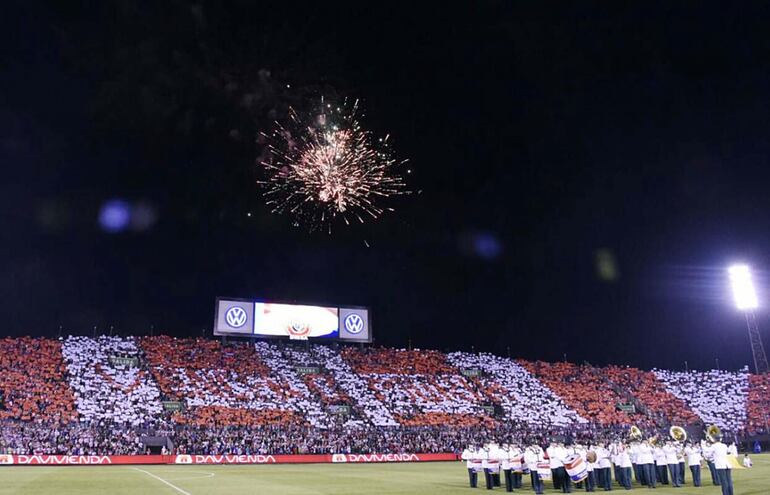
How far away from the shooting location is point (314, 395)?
6138cm

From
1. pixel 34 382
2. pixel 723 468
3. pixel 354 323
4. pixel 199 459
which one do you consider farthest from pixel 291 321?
pixel 723 468

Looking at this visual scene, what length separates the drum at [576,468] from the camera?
2252cm

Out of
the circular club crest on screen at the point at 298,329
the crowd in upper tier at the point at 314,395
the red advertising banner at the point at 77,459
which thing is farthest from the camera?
the circular club crest on screen at the point at 298,329

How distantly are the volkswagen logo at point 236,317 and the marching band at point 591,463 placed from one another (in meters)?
42.6

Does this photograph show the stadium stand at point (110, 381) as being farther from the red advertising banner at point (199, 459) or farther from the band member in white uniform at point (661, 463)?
the band member in white uniform at point (661, 463)

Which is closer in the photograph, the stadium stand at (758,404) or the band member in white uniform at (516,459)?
the band member in white uniform at (516,459)

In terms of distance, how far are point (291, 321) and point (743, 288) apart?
173 feet

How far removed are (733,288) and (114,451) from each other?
67.9m

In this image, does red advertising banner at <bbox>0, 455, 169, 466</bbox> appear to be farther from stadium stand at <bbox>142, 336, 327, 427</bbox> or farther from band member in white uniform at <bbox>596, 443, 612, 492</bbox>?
band member in white uniform at <bbox>596, 443, 612, 492</bbox>

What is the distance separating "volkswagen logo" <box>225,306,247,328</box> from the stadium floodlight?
56.6 metres

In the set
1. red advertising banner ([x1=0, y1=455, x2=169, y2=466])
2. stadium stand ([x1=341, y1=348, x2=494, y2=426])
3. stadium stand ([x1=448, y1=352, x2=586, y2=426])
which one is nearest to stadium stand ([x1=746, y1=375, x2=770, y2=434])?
stadium stand ([x1=448, y1=352, x2=586, y2=426])

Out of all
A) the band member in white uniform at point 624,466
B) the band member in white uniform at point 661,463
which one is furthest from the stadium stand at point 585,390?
the band member in white uniform at point 624,466

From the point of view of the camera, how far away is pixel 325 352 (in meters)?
72.9

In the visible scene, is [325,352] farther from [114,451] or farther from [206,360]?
[114,451]
